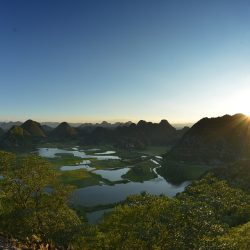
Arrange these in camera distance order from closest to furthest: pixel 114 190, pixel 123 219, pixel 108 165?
1. pixel 123 219
2. pixel 114 190
3. pixel 108 165

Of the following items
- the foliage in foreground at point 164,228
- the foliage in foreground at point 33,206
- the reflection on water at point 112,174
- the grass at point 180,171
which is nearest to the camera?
the foliage in foreground at point 164,228

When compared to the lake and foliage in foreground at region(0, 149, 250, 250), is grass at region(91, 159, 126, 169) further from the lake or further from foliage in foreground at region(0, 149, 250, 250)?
foliage in foreground at region(0, 149, 250, 250)

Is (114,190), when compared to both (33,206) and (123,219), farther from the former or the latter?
(123,219)

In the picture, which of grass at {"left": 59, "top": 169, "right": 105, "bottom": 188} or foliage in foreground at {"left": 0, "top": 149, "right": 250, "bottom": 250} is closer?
foliage in foreground at {"left": 0, "top": 149, "right": 250, "bottom": 250}

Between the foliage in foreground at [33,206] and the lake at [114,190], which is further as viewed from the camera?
the lake at [114,190]

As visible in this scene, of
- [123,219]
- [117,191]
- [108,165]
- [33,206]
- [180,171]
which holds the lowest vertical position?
[117,191]

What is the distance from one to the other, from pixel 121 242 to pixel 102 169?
140 m

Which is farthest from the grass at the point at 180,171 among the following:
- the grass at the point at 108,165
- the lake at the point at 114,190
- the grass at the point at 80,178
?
the grass at the point at 80,178

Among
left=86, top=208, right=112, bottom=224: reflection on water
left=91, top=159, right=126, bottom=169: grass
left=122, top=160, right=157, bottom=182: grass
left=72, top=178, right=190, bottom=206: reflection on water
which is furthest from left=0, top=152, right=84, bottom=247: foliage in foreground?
left=91, top=159, right=126, bottom=169: grass

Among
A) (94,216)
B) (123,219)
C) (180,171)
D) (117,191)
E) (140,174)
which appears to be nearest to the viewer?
(123,219)

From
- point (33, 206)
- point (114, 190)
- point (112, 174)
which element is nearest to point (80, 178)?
point (112, 174)

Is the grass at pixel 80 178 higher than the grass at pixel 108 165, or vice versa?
the grass at pixel 108 165

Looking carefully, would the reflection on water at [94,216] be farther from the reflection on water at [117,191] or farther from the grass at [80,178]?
the grass at [80,178]

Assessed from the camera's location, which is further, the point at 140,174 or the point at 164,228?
the point at 140,174
